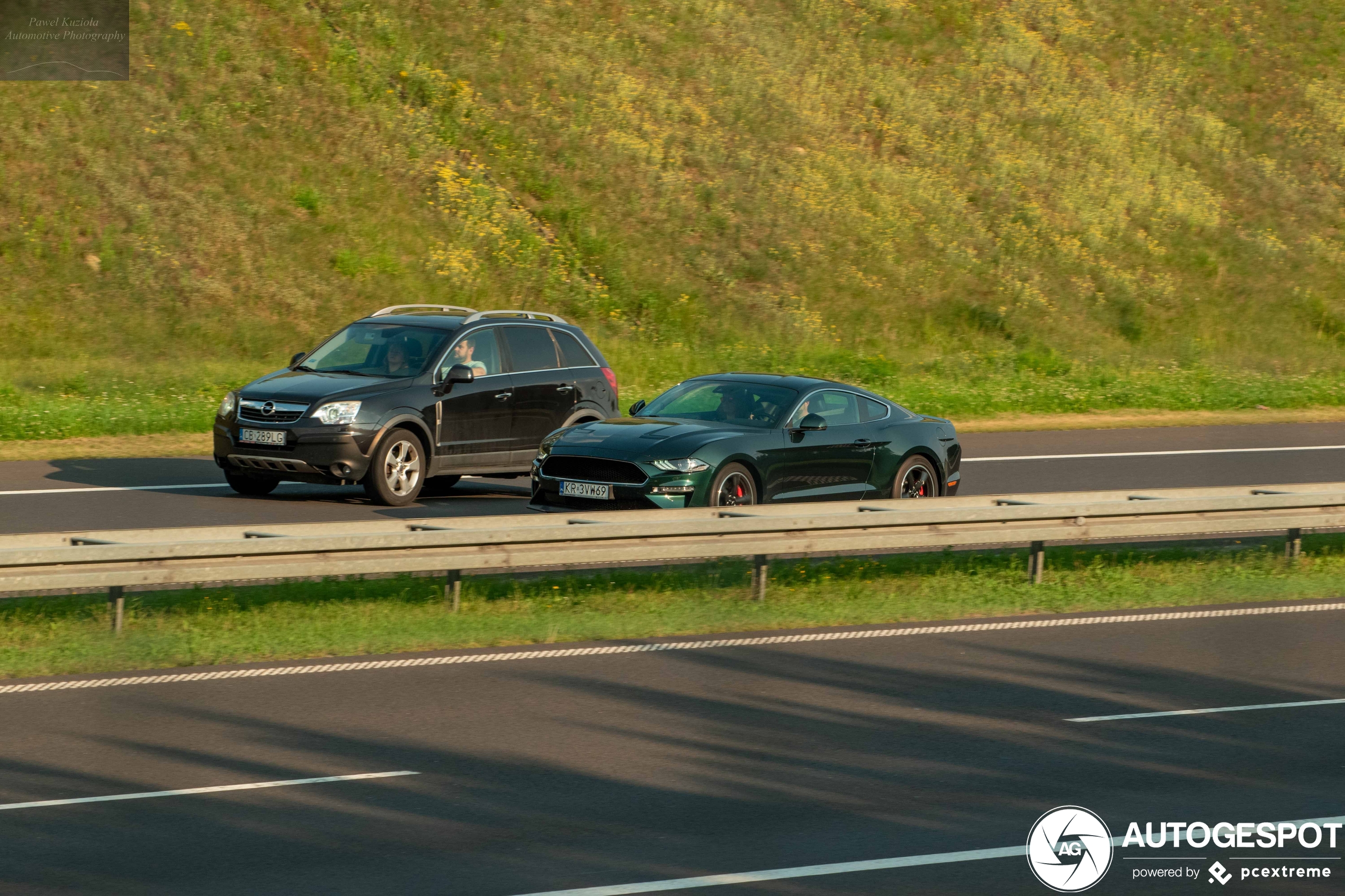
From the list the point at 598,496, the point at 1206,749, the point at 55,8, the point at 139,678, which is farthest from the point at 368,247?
the point at 1206,749

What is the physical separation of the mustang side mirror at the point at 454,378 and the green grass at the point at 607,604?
168 inches

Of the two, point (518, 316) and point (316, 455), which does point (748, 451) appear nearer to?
point (316, 455)

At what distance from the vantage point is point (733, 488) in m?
14.1

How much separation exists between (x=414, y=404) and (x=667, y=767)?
958 cm

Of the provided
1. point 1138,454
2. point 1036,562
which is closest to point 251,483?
point 1036,562

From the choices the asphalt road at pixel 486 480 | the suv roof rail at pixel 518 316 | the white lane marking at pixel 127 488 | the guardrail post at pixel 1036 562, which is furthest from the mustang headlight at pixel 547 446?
the white lane marking at pixel 127 488

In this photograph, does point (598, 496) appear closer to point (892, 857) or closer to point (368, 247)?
point (892, 857)

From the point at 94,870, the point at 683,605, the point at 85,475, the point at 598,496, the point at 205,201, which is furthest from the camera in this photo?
the point at 205,201

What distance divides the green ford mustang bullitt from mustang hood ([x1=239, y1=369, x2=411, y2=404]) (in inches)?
95.4

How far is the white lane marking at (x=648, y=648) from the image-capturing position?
30.1ft

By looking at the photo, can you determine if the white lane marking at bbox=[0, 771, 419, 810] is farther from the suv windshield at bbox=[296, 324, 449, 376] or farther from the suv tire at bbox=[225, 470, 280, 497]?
the suv windshield at bbox=[296, 324, 449, 376]

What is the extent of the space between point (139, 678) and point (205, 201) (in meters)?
22.9

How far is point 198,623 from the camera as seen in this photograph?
1072 centimetres

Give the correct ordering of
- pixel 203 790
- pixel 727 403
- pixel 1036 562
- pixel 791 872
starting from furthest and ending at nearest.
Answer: pixel 727 403 < pixel 1036 562 < pixel 203 790 < pixel 791 872
